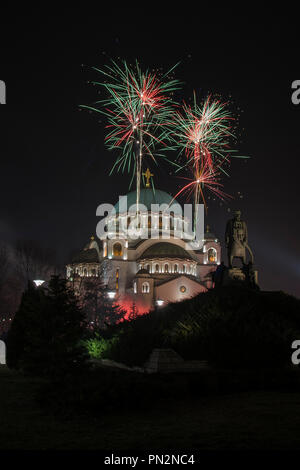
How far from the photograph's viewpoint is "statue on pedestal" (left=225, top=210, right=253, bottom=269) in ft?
63.6

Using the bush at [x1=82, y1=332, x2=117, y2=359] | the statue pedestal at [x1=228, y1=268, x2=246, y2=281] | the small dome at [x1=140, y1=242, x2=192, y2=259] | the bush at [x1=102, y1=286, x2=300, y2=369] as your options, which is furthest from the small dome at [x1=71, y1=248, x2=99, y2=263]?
the bush at [x1=102, y1=286, x2=300, y2=369]

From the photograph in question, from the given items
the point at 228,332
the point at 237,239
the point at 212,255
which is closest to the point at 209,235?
the point at 212,255

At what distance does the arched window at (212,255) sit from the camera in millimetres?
71312

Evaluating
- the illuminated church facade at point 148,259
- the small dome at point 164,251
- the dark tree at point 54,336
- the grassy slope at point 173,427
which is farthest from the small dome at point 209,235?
the grassy slope at point 173,427

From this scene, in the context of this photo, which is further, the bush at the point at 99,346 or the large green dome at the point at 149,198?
the large green dome at the point at 149,198

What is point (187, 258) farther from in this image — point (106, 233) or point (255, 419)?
point (255, 419)

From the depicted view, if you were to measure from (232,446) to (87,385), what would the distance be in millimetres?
3457

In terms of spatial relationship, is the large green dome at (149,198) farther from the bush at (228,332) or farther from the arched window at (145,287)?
the bush at (228,332)

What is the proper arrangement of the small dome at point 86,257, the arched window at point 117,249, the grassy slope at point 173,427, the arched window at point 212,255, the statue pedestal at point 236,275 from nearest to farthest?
the grassy slope at point 173,427, the statue pedestal at point 236,275, the small dome at point 86,257, the arched window at point 117,249, the arched window at point 212,255

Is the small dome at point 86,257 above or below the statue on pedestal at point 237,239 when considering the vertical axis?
above

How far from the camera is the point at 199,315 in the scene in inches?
619

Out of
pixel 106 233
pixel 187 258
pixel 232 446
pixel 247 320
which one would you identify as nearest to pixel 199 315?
pixel 247 320

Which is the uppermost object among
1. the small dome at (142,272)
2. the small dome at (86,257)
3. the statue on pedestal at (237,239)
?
the small dome at (86,257)

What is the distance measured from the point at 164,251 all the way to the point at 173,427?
54339mm
